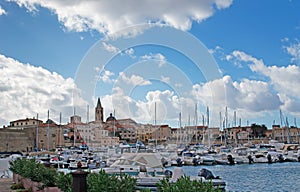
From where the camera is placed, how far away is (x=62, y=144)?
350 ft

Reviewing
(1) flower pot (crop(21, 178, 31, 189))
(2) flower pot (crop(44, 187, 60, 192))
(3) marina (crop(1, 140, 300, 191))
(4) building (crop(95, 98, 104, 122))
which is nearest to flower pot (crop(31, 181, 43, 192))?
(1) flower pot (crop(21, 178, 31, 189))

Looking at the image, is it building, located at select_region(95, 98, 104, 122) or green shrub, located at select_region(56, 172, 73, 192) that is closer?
green shrub, located at select_region(56, 172, 73, 192)

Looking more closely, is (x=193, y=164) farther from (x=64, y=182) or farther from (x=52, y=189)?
(x=64, y=182)

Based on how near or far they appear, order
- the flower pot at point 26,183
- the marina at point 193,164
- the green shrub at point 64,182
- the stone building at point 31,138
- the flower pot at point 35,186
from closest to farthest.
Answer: the green shrub at point 64,182
the flower pot at point 35,186
the flower pot at point 26,183
the marina at point 193,164
the stone building at point 31,138

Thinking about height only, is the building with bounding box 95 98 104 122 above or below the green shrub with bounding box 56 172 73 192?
above

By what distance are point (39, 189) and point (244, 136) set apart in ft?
385

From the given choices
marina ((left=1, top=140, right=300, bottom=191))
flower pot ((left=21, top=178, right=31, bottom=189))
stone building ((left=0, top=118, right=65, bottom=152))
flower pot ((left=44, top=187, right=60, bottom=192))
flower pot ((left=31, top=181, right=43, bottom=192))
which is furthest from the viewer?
stone building ((left=0, top=118, right=65, bottom=152))

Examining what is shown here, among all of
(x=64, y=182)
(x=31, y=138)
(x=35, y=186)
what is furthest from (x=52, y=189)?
(x=31, y=138)

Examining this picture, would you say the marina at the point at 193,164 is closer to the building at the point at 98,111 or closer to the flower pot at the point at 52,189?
the building at the point at 98,111

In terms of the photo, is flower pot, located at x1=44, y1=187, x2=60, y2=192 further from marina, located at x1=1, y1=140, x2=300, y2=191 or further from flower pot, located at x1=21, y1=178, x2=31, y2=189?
marina, located at x1=1, y1=140, x2=300, y2=191

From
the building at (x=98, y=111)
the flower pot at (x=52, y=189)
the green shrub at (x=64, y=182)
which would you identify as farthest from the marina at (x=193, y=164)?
the green shrub at (x=64, y=182)

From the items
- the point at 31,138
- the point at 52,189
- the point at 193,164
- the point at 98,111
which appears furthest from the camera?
the point at 31,138

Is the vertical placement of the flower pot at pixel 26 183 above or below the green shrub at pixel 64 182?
below

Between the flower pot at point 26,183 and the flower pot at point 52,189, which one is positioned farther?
the flower pot at point 26,183
